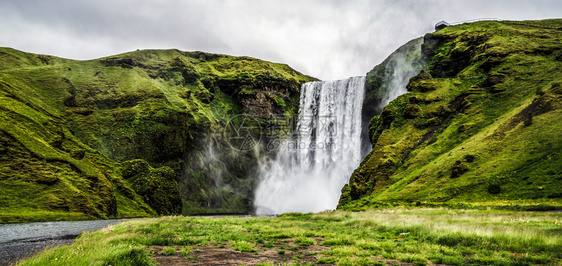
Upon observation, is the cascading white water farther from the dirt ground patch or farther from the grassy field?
the dirt ground patch

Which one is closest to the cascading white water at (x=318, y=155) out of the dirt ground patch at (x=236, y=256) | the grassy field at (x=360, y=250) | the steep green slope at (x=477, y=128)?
the steep green slope at (x=477, y=128)

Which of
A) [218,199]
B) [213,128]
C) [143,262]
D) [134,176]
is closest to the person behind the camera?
[143,262]

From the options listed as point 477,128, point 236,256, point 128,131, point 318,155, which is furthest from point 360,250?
point 128,131

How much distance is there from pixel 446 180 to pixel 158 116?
3584 inches

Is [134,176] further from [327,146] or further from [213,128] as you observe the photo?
[327,146]

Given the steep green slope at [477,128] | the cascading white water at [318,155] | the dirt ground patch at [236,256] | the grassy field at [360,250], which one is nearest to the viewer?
the grassy field at [360,250]

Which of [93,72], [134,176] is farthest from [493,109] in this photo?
[93,72]

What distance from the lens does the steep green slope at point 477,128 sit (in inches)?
1439

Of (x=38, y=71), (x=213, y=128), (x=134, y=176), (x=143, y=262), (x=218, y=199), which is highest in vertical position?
(x=38, y=71)

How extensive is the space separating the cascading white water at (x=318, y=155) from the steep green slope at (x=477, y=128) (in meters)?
23.1

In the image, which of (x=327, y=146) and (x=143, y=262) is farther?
(x=327, y=146)

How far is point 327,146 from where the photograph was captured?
104 metres

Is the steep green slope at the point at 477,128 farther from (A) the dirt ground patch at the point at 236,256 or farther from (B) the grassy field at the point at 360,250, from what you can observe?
(A) the dirt ground patch at the point at 236,256

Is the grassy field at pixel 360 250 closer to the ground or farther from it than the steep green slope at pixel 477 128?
closer to the ground
